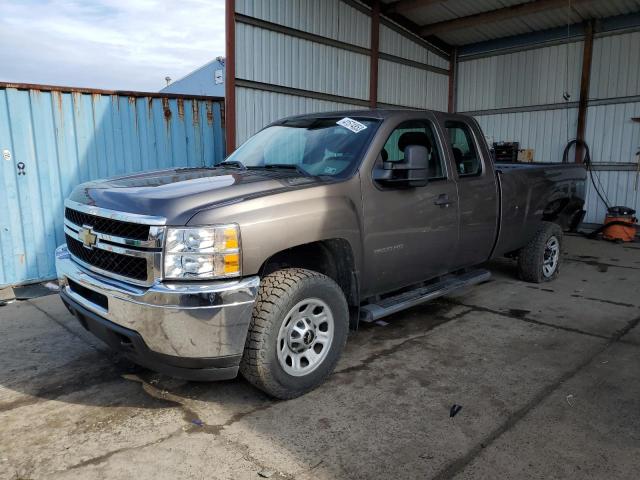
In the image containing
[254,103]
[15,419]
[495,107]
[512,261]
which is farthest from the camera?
[495,107]

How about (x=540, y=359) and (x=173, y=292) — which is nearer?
(x=173, y=292)

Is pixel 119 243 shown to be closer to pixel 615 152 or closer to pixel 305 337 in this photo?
pixel 305 337

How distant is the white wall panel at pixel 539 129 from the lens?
11602 mm

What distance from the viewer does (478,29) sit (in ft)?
40.2

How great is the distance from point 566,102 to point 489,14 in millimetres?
2704

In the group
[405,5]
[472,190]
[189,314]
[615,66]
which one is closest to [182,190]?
[189,314]

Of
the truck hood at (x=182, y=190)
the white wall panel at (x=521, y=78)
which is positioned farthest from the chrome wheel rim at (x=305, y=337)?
the white wall panel at (x=521, y=78)

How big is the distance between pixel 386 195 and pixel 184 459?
2.22 metres

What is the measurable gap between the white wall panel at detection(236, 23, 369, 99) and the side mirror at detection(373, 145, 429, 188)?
579cm

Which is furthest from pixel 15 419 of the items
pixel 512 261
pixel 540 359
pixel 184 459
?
pixel 512 261

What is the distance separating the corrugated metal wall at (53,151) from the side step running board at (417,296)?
4.74 metres

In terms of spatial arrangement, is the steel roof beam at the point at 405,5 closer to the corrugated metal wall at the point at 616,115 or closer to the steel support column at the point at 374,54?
the steel support column at the point at 374,54

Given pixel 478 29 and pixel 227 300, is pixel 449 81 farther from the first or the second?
pixel 227 300

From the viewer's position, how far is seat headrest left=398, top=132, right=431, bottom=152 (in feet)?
14.0
